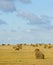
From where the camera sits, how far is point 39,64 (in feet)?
89.4

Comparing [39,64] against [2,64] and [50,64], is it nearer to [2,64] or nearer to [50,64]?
[50,64]

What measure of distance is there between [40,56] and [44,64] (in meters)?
7.16

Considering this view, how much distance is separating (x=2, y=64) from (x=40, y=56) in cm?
768

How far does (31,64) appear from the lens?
27188mm

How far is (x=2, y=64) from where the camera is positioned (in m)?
27.5

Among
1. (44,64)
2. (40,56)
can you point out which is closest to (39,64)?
(44,64)

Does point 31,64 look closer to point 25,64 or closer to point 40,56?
point 25,64

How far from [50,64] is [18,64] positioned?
260 centimetres

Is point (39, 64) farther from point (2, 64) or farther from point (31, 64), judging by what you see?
point (2, 64)

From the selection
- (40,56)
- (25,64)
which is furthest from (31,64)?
(40,56)

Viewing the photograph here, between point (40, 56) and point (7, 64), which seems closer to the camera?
point (7, 64)

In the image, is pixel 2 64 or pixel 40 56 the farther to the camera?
pixel 40 56

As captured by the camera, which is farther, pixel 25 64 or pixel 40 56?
pixel 40 56

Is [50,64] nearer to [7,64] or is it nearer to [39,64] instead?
[39,64]
